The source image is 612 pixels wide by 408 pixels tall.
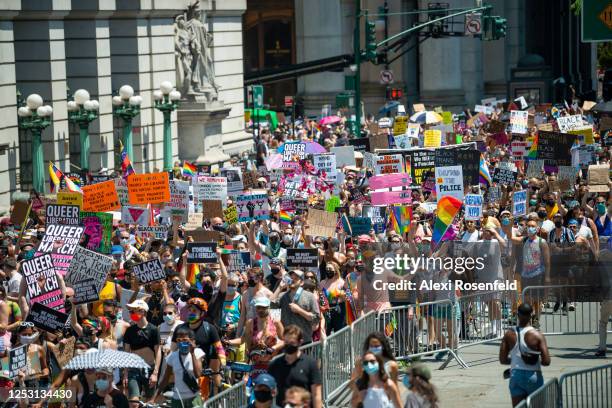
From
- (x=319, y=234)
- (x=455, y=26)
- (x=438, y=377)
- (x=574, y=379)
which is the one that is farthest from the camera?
(x=455, y=26)

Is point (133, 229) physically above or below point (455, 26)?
below

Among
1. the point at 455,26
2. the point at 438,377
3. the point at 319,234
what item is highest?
the point at 455,26

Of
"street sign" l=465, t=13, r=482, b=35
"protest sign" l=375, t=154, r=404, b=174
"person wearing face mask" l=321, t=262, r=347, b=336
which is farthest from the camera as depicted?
"street sign" l=465, t=13, r=482, b=35

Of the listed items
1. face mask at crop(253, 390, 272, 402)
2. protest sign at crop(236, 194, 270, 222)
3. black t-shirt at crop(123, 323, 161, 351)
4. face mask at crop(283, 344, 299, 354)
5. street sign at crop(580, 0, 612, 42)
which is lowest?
face mask at crop(253, 390, 272, 402)

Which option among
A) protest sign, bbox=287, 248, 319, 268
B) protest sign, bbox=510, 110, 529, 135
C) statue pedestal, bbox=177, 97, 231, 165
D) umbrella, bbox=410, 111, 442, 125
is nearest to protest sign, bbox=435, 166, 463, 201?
protest sign, bbox=287, 248, 319, 268

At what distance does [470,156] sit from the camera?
26.2m

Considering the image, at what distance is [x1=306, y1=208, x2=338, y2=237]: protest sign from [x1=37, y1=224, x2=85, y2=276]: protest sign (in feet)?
14.6

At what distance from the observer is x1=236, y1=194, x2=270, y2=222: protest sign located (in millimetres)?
22328

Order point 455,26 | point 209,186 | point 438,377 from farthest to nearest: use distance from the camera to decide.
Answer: point 455,26
point 209,186
point 438,377

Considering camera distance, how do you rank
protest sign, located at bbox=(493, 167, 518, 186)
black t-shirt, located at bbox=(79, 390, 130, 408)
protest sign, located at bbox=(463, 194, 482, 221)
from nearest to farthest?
1. black t-shirt, located at bbox=(79, 390, 130, 408)
2. protest sign, located at bbox=(463, 194, 482, 221)
3. protest sign, located at bbox=(493, 167, 518, 186)

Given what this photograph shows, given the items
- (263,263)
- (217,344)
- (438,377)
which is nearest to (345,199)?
(263,263)

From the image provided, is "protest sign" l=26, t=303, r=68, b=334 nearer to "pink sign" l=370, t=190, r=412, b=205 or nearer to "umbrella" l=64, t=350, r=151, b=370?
"umbrella" l=64, t=350, r=151, b=370

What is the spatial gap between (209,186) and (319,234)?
2.56 metres

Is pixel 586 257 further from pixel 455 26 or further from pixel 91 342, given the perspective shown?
pixel 455 26
